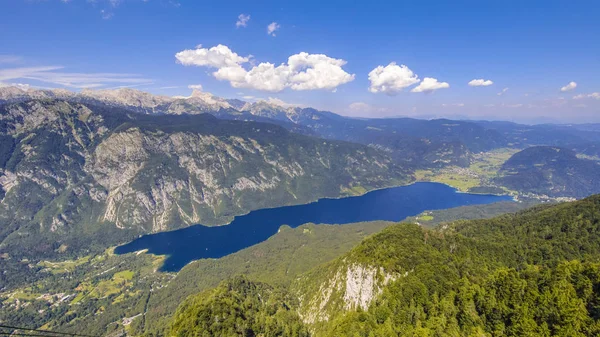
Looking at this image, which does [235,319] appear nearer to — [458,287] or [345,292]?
[345,292]

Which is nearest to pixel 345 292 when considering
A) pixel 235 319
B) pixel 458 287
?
pixel 235 319

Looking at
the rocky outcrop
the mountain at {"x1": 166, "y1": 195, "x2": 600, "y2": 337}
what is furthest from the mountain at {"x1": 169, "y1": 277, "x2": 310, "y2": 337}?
the rocky outcrop

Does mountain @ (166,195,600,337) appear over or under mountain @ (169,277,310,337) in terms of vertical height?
over

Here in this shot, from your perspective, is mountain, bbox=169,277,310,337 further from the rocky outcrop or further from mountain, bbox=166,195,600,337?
the rocky outcrop

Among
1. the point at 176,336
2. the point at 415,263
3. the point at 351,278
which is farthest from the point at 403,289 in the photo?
the point at 176,336

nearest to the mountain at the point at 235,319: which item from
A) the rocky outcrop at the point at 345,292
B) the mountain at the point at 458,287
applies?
the mountain at the point at 458,287

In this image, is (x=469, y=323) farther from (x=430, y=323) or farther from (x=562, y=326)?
(x=562, y=326)

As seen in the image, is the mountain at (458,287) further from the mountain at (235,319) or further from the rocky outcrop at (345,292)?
the mountain at (235,319)

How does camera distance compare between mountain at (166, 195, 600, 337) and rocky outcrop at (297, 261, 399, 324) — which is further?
rocky outcrop at (297, 261, 399, 324)

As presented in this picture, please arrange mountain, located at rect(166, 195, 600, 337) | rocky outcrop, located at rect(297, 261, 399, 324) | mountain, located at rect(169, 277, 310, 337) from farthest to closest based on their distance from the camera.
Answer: mountain, located at rect(169, 277, 310, 337)
rocky outcrop, located at rect(297, 261, 399, 324)
mountain, located at rect(166, 195, 600, 337)
